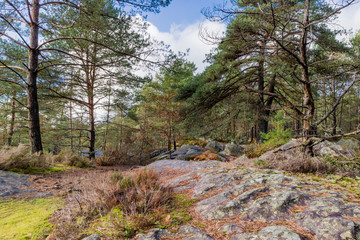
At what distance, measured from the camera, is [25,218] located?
78.5 inches

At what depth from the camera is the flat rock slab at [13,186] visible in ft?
9.11

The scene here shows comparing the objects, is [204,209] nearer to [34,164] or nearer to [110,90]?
[34,164]

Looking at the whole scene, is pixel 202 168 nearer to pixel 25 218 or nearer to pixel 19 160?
pixel 25 218

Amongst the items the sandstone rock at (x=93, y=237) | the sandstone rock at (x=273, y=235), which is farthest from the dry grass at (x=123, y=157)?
the sandstone rock at (x=273, y=235)

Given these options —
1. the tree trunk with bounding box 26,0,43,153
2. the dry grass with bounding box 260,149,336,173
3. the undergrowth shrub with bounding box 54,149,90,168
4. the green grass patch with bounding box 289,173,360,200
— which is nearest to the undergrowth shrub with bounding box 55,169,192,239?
the green grass patch with bounding box 289,173,360,200

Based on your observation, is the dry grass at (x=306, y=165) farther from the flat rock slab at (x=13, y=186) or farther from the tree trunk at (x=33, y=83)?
the tree trunk at (x=33, y=83)

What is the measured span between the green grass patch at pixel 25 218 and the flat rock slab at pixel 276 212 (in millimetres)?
1239

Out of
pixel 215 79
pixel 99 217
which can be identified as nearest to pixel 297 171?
pixel 99 217

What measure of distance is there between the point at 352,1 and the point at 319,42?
4969 millimetres

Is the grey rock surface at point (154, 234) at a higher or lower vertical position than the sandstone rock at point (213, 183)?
lower

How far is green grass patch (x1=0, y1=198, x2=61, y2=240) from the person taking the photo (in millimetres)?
1663

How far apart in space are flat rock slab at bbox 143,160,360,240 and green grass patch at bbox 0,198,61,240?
4.06 ft

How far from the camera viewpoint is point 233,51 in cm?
719

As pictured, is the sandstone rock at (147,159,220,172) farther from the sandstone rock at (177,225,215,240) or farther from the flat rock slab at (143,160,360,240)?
the sandstone rock at (177,225,215,240)
